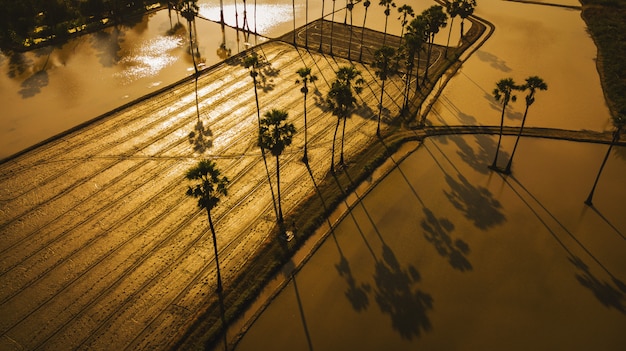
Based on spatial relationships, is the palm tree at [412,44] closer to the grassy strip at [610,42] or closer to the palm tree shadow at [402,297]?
the grassy strip at [610,42]

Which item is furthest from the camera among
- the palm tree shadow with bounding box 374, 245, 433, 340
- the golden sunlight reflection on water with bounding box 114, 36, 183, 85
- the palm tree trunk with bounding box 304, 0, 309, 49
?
the palm tree trunk with bounding box 304, 0, 309, 49

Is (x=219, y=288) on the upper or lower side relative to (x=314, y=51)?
lower

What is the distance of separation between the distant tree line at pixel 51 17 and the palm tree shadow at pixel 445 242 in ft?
248

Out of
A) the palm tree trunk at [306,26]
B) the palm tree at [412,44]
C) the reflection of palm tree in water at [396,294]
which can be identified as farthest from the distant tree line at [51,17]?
the reflection of palm tree in water at [396,294]

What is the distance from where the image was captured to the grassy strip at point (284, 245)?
36.6 m

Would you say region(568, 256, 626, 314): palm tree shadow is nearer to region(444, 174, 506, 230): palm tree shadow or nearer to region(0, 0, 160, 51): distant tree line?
region(444, 174, 506, 230): palm tree shadow

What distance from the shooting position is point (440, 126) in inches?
2522

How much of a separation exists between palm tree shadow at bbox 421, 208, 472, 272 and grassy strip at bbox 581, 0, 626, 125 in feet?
94.5

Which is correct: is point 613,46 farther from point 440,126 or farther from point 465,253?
point 465,253

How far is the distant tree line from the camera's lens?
82.4 meters

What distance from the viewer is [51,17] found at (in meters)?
86.2

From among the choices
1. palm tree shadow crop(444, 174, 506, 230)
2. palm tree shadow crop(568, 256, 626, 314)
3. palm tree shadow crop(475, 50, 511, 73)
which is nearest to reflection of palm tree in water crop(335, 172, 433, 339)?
palm tree shadow crop(444, 174, 506, 230)

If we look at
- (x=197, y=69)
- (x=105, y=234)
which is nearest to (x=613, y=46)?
(x=197, y=69)

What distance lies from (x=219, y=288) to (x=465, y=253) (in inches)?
917
